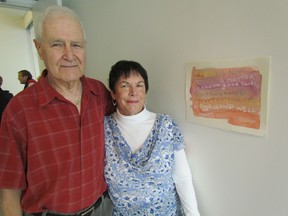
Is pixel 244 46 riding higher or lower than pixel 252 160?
higher

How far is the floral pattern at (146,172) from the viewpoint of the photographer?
0.94m

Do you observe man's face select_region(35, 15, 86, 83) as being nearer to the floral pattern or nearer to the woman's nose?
the woman's nose

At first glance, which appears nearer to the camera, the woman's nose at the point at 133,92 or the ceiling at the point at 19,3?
the woman's nose at the point at 133,92

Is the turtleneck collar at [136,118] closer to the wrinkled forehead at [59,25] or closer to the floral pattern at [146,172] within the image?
the floral pattern at [146,172]

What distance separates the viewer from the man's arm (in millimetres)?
863

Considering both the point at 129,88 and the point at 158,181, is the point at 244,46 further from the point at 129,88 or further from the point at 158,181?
the point at 158,181

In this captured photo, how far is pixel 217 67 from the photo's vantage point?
838 mm

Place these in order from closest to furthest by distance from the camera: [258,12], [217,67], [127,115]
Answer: [258,12] → [217,67] → [127,115]

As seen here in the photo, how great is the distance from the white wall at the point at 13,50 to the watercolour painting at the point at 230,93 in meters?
4.22

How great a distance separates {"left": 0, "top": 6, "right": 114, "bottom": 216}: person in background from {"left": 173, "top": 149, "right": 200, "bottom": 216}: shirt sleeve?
38 centimetres

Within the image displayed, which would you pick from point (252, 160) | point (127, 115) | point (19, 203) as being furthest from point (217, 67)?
point (19, 203)

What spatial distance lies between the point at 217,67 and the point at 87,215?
86cm

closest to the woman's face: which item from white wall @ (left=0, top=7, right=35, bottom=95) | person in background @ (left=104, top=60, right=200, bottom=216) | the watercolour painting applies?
person in background @ (left=104, top=60, right=200, bottom=216)

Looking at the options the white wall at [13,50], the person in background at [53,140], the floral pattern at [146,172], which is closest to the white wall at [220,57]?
the floral pattern at [146,172]
